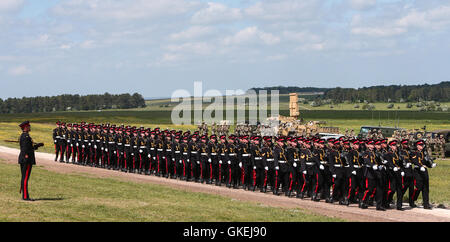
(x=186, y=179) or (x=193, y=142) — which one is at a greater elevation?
(x=193, y=142)

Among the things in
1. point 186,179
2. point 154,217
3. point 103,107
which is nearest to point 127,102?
point 103,107

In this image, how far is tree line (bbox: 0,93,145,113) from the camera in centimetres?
Result: 12739

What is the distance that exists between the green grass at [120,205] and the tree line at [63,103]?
113 metres

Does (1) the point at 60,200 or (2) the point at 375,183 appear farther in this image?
(2) the point at 375,183

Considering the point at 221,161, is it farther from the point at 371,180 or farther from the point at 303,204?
the point at 371,180

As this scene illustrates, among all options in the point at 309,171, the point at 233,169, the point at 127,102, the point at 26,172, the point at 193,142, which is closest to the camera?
the point at 26,172

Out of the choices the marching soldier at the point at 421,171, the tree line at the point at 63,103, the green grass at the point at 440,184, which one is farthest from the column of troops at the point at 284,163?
the tree line at the point at 63,103

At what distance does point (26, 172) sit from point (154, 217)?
140 inches

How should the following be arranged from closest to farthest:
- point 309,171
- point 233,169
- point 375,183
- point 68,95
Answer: point 375,183 < point 309,171 < point 233,169 < point 68,95

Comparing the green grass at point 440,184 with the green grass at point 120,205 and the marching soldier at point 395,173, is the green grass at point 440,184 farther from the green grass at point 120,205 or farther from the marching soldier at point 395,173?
the green grass at point 120,205

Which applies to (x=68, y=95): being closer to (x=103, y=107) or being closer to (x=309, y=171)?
(x=103, y=107)

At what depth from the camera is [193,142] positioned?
22.8 metres

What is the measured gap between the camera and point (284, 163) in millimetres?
19188

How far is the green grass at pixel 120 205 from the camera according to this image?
504 inches
